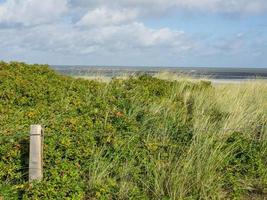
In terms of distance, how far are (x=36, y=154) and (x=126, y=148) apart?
1396mm

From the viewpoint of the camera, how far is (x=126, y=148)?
22.6ft

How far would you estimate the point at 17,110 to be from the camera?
830cm

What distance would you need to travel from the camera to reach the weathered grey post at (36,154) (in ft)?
19.2

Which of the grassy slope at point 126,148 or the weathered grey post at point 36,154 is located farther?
the grassy slope at point 126,148

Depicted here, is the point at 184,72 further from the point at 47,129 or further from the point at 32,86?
the point at 47,129

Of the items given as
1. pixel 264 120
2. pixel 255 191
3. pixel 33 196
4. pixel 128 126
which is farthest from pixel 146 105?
pixel 33 196

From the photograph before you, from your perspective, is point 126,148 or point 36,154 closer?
point 36,154

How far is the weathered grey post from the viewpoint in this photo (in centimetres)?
586

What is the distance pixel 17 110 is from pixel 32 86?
117 centimetres

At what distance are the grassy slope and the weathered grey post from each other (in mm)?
138

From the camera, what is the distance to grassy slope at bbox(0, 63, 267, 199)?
20.4ft

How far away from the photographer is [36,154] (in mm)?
5910

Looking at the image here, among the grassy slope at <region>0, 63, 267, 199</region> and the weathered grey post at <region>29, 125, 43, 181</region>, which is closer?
the weathered grey post at <region>29, 125, 43, 181</region>

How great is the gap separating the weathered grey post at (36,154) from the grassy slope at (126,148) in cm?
14
